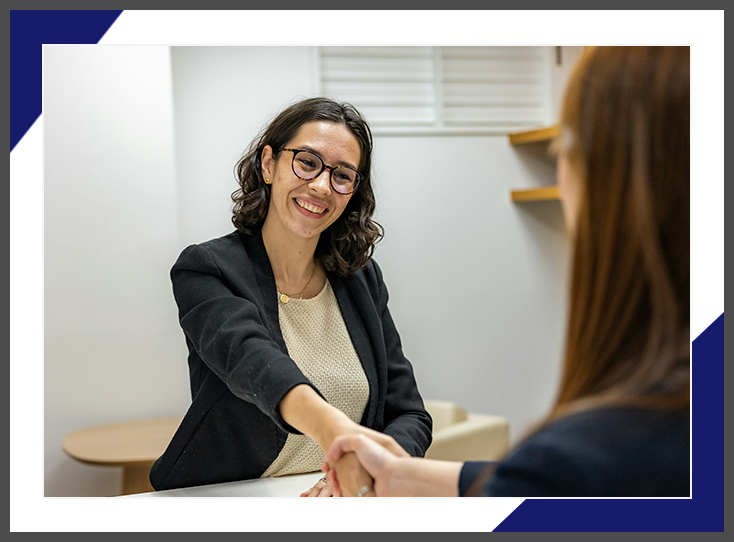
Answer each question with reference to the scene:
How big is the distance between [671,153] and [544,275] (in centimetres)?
226

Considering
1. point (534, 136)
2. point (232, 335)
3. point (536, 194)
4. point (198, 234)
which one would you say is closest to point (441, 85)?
point (534, 136)

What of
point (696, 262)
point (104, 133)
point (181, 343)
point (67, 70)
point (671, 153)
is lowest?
point (181, 343)

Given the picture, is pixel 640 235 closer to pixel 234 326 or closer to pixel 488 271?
pixel 234 326

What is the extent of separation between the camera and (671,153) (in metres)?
0.69

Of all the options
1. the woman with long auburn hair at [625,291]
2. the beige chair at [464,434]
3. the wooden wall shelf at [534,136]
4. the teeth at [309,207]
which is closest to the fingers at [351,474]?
the woman with long auburn hair at [625,291]

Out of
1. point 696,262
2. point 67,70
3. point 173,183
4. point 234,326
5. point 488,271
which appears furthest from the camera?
point 488,271

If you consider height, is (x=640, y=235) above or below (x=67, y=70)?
below

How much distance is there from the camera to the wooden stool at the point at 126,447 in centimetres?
181

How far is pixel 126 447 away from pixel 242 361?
1.04 meters

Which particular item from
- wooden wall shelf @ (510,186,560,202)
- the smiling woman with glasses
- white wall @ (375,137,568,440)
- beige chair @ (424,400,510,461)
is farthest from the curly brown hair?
wooden wall shelf @ (510,186,560,202)

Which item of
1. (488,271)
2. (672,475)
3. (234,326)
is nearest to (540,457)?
(672,475)

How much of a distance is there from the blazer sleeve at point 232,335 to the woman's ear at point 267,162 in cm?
22

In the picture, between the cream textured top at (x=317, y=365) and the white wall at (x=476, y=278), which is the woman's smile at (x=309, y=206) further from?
the white wall at (x=476, y=278)

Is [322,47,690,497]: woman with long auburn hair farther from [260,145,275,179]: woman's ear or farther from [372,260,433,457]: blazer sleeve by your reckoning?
[260,145,275,179]: woman's ear
